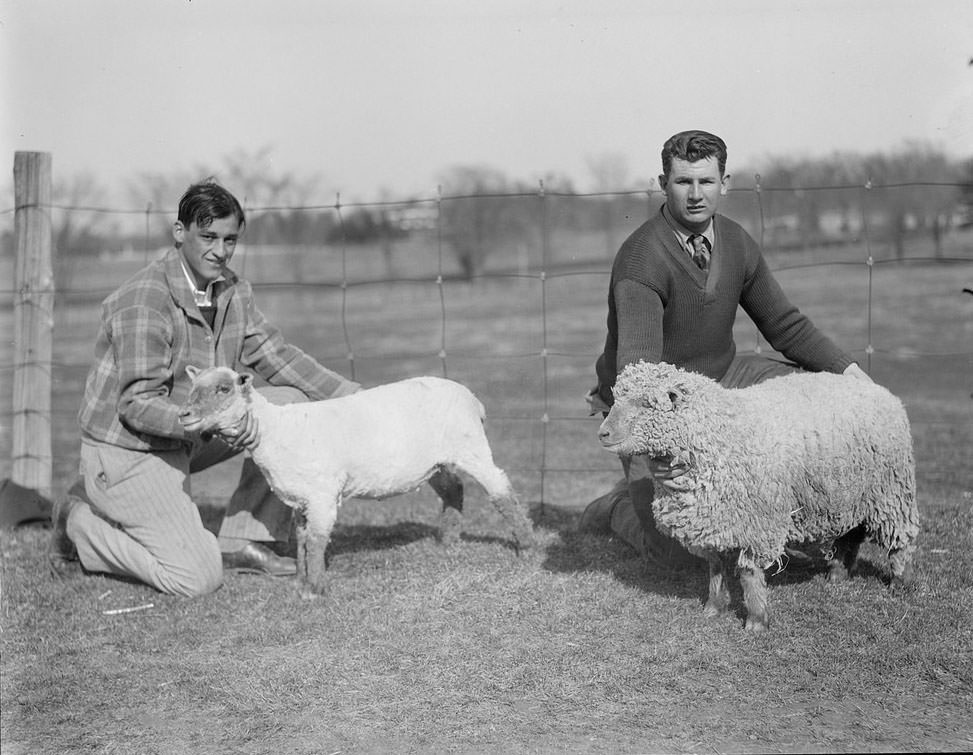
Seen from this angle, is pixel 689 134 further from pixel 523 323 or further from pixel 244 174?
pixel 244 174

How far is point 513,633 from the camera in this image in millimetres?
4762

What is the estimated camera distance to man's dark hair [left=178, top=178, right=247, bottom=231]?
523 centimetres

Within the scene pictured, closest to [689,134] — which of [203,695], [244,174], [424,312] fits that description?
[203,695]

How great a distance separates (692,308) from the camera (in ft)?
16.4

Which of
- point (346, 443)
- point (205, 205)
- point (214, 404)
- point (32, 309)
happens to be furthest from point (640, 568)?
point (32, 309)

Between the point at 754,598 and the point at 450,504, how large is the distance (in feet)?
6.85

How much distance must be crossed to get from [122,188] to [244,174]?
4.47 meters

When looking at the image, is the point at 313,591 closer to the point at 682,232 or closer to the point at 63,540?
the point at 63,540

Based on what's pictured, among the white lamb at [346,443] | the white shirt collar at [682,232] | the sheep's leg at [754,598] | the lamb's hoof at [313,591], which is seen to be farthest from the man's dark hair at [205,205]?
the sheep's leg at [754,598]

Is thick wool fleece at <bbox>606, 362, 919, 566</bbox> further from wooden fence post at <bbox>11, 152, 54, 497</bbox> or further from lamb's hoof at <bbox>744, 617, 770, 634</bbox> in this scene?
wooden fence post at <bbox>11, 152, 54, 497</bbox>

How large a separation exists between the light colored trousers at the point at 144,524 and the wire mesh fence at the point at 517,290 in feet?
6.98

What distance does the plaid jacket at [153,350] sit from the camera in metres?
5.31

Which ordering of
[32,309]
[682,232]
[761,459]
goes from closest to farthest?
[761,459]
[682,232]
[32,309]

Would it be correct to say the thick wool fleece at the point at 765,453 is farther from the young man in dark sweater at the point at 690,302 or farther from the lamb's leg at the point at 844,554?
the lamb's leg at the point at 844,554
